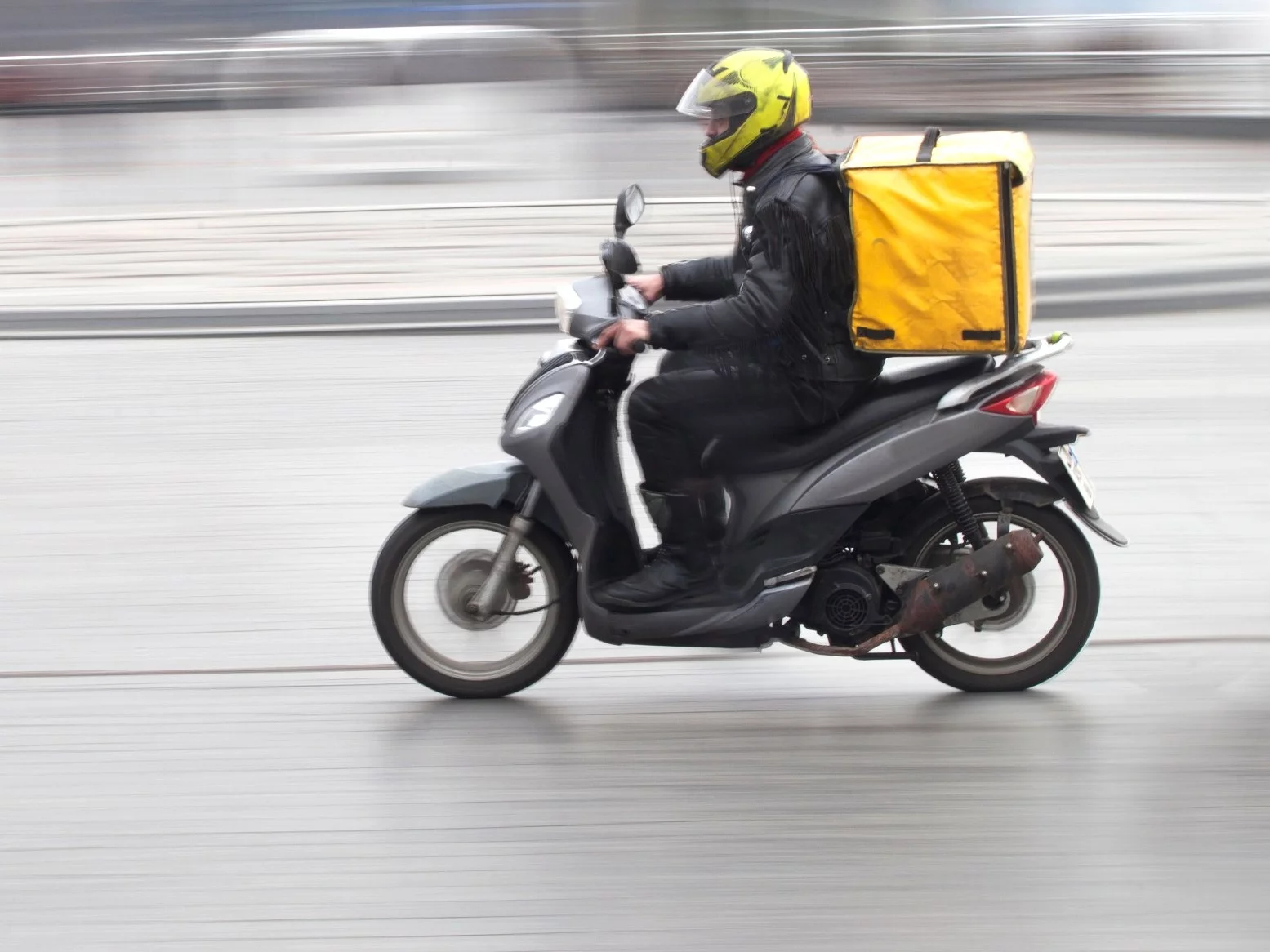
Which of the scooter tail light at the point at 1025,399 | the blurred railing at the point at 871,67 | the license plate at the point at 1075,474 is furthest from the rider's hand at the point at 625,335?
the blurred railing at the point at 871,67

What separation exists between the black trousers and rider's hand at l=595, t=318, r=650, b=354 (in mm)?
210

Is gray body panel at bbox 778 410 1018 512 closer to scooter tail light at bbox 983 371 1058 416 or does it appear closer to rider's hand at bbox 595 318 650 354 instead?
scooter tail light at bbox 983 371 1058 416

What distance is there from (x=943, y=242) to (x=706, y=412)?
76 centimetres

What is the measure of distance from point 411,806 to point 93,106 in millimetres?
17405

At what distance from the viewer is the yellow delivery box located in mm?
4332

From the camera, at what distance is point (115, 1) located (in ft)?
69.6

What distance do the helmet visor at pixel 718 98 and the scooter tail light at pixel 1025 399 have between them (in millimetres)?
983

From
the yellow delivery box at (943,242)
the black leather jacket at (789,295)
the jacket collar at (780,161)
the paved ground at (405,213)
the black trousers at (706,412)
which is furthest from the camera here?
the paved ground at (405,213)

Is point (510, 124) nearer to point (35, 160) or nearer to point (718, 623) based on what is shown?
point (35, 160)

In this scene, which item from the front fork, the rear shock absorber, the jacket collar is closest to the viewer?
the jacket collar

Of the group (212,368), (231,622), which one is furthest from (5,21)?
(231,622)

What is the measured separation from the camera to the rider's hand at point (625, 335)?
4512 mm

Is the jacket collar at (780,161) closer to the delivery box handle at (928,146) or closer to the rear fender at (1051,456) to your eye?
→ the delivery box handle at (928,146)

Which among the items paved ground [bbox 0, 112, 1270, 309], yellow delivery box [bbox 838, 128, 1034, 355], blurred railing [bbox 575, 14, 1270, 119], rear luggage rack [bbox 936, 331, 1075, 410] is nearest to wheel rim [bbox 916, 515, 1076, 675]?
rear luggage rack [bbox 936, 331, 1075, 410]
